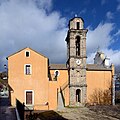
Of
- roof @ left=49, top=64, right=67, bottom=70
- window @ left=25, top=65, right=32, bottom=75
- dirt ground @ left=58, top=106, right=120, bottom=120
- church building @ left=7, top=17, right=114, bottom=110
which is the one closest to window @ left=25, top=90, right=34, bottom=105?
church building @ left=7, top=17, right=114, bottom=110

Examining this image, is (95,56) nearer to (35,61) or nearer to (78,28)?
(78,28)

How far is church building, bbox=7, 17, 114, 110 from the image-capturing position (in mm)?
33594

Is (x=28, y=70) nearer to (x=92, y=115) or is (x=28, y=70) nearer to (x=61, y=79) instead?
(x=61, y=79)

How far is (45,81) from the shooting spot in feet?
112

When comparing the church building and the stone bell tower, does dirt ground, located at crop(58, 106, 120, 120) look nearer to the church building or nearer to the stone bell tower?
the church building

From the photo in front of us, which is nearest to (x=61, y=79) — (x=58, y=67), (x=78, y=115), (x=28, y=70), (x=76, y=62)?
(x=58, y=67)

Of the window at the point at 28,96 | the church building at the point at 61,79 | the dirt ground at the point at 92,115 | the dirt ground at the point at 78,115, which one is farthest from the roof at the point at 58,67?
the dirt ground at the point at 78,115

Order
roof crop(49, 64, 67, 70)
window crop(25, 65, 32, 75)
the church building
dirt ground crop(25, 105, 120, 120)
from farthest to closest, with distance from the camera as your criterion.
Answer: roof crop(49, 64, 67, 70), window crop(25, 65, 32, 75), the church building, dirt ground crop(25, 105, 120, 120)

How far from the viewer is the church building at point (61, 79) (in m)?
33.6

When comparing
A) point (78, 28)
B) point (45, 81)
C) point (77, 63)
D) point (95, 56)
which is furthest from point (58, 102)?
point (95, 56)

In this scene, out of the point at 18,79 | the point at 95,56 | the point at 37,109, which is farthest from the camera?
the point at 95,56

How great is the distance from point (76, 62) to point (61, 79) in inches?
147

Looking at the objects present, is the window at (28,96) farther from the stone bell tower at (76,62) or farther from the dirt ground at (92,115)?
the dirt ground at (92,115)

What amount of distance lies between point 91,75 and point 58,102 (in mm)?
6923
